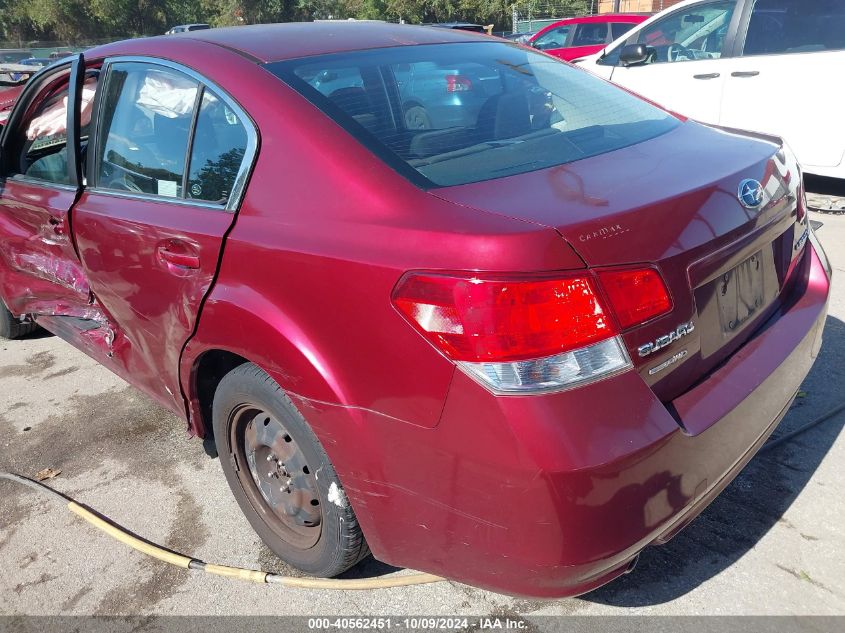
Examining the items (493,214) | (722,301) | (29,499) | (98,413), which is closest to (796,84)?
(722,301)

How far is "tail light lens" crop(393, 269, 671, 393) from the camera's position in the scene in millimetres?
1688

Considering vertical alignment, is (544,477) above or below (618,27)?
above

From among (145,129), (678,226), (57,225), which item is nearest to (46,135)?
(57,225)

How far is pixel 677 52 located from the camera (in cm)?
705

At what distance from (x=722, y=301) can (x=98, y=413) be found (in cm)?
308

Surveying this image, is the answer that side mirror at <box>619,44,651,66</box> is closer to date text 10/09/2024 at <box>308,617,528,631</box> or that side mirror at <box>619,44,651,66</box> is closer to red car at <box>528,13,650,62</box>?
date text 10/09/2024 at <box>308,617,528,631</box>

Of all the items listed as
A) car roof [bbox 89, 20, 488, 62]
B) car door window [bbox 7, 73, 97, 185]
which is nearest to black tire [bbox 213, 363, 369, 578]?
car roof [bbox 89, 20, 488, 62]

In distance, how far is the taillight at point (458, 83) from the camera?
259 cm

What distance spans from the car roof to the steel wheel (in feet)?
3.96

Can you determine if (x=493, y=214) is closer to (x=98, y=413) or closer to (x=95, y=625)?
(x=95, y=625)

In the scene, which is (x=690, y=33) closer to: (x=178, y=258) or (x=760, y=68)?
(x=760, y=68)

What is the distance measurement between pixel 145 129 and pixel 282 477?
1.40m

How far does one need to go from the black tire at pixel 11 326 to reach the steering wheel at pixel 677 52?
19.5ft

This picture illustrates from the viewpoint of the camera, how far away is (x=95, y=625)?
2.38m
